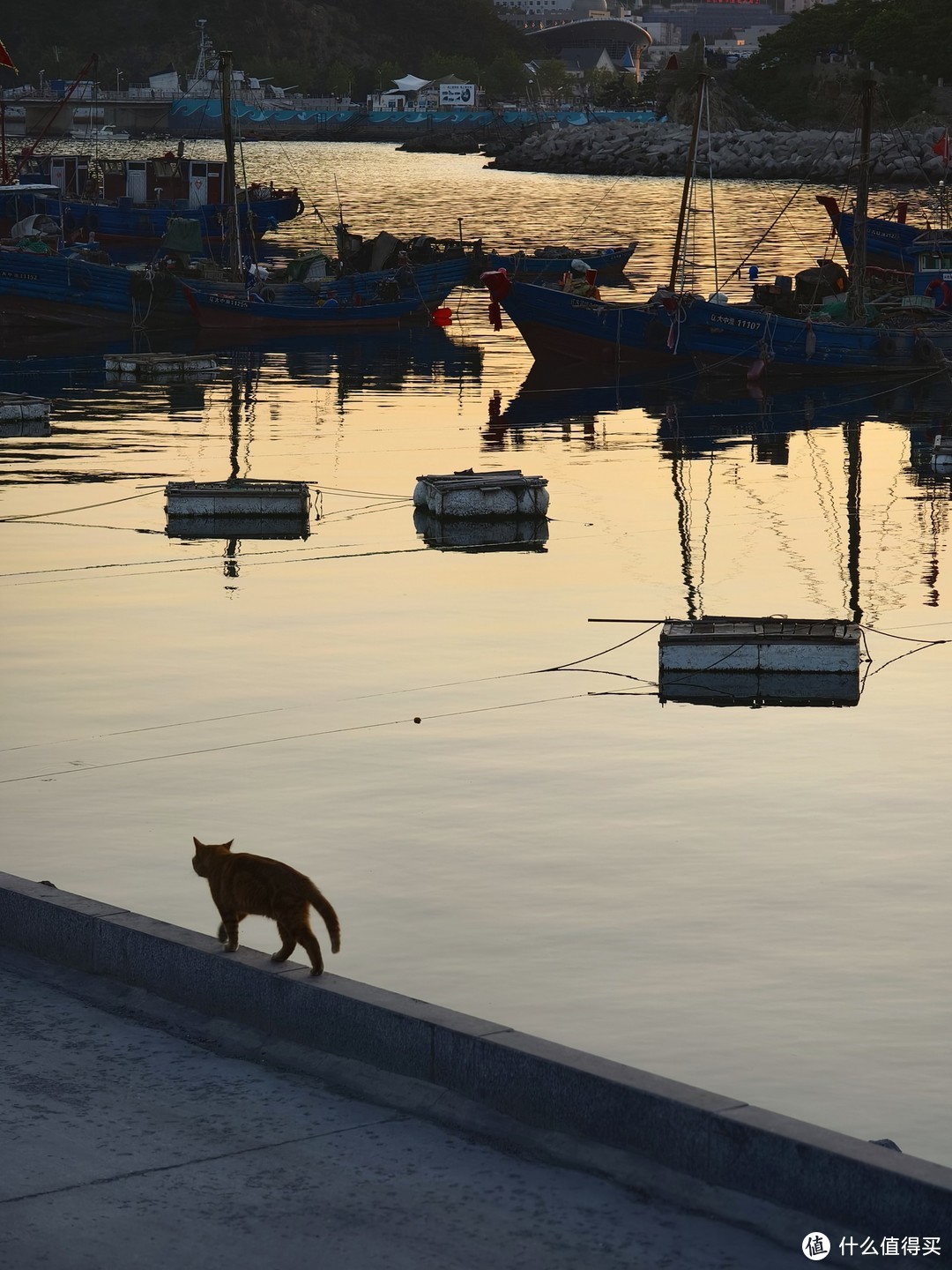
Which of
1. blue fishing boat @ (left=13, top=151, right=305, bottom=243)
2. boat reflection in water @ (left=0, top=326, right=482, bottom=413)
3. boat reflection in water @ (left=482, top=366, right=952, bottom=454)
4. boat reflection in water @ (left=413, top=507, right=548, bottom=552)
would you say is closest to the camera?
boat reflection in water @ (left=413, top=507, right=548, bottom=552)

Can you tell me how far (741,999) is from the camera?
12.0m

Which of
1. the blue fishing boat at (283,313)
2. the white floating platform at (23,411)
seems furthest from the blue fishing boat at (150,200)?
the white floating platform at (23,411)

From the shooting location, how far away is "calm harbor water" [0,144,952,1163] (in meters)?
12.1

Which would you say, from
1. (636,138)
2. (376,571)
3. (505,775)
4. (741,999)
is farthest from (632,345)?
(636,138)

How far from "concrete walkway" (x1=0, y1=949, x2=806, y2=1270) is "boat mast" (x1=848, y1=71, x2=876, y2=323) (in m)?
38.2

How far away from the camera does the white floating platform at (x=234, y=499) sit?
27.1 meters

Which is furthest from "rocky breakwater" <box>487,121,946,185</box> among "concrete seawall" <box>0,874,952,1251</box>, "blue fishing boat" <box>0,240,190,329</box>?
"concrete seawall" <box>0,874,952,1251</box>

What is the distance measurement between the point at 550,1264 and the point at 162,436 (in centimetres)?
3157

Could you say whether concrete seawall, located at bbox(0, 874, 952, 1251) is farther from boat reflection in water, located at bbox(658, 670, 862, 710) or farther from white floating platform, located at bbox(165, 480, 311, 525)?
white floating platform, located at bbox(165, 480, 311, 525)

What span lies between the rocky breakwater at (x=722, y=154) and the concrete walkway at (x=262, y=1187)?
132876 millimetres

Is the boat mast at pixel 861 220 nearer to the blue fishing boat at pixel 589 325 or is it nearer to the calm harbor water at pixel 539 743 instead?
the blue fishing boat at pixel 589 325

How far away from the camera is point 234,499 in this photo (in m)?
27.2

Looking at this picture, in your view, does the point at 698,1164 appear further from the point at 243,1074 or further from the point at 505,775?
the point at 505,775

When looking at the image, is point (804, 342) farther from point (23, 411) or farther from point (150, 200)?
point (150, 200)
